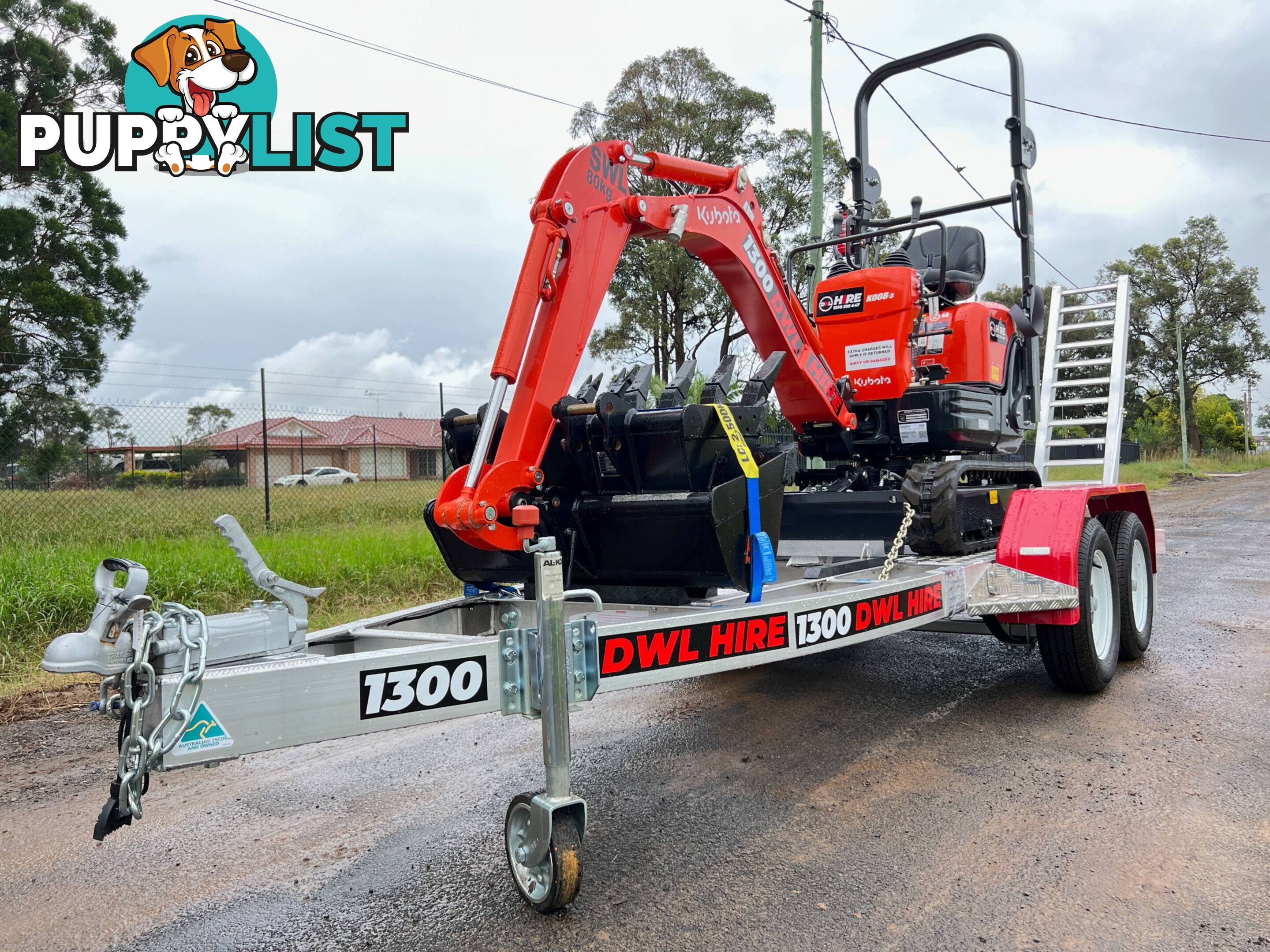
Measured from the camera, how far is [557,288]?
402cm

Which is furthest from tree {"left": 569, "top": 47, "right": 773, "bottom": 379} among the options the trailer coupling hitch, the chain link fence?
the trailer coupling hitch

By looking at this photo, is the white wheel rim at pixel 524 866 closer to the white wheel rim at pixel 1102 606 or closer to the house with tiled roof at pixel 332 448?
the white wheel rim at pixel 1102 606

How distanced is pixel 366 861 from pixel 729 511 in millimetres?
1892

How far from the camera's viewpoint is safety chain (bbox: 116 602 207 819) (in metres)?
2.31

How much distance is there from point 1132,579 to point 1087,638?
114 centimetres

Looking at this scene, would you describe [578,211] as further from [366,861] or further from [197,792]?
[197,792]

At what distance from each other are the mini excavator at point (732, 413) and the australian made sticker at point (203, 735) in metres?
1.02

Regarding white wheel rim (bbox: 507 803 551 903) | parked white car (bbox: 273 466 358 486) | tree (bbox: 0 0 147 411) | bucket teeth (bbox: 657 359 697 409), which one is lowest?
white wheel rim (bbox: 507 803 551 903)

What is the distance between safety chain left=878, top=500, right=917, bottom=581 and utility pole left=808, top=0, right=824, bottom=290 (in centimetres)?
892

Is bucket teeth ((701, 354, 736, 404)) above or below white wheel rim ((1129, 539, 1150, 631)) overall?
above

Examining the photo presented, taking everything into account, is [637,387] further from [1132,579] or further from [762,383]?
[1132,579]

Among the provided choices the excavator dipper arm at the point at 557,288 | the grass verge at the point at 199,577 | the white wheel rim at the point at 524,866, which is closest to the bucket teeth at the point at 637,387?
the excavator dipper arm at the point at 557,288

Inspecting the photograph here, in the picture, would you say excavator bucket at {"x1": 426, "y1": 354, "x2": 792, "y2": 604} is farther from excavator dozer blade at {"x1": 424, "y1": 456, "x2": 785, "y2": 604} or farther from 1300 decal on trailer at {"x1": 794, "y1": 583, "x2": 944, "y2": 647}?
1300 decal on trailer at {"x1": 794, "y1": 583, "x2": 944, "y2": 647}

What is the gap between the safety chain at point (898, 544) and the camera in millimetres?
4900
